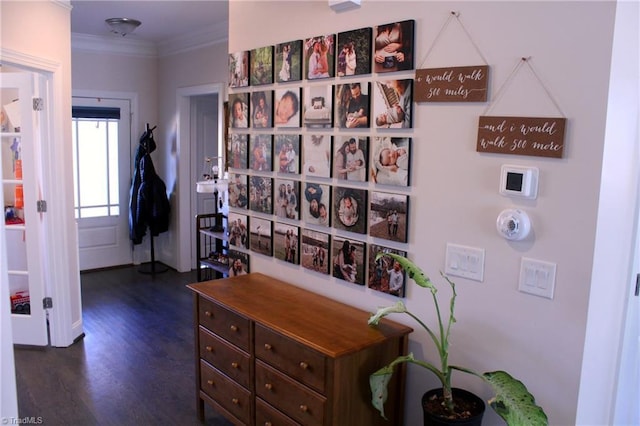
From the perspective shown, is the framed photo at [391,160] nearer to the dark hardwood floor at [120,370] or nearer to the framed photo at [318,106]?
the framed photo at [318,106]

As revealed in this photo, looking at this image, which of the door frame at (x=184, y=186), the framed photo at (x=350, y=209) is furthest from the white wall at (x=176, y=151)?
the framed photo at (x=350, y=209)

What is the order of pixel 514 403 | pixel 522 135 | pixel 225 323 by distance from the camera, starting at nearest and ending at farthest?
pixel 514 403, pixel 522 135, pixel 225 323

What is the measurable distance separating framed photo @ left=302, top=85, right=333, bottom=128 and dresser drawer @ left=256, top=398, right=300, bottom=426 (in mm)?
1356

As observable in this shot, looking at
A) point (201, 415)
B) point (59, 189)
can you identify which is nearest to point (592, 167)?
point (201, 415)

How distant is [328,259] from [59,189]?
2.27 metres

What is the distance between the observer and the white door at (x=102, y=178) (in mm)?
5629

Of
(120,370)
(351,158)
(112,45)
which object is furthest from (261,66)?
(112,45)

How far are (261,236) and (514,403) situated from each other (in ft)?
5.65

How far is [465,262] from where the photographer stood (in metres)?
1.96

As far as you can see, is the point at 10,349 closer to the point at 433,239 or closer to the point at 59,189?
the point at 433,239

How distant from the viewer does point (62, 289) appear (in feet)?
12.2

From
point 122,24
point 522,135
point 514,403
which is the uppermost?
point 122,24

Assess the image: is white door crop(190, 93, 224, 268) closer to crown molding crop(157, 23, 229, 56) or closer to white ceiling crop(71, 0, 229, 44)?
crown molding crop(157, 23, 229, 56)

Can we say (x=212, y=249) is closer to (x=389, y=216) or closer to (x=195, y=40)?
(x=195, y=40)
